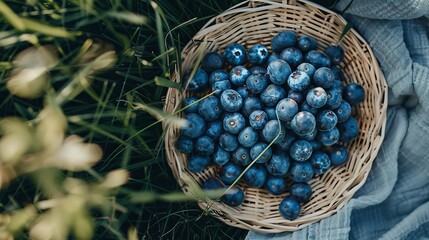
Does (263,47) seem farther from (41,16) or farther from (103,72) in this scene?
(41,16)

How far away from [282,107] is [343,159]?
9.7 inches

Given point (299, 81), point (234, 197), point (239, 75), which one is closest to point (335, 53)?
point (299, 81)

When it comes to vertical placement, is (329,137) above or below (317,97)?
below

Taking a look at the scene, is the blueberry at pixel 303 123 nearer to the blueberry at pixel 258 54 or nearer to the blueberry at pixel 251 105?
the blueberry at pixel 251 105

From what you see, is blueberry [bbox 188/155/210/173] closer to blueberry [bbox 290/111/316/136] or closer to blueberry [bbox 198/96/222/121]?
blueberry [bbox 198/96/222/121]

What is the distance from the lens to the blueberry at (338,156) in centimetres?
144

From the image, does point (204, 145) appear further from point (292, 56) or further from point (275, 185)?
point (292, 56)

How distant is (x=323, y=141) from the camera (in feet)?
4.67

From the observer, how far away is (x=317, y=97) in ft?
4.45

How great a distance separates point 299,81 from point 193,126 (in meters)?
0.31

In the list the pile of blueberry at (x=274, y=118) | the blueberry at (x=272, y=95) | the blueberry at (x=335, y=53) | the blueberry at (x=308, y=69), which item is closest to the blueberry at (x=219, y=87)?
the pile of blueberry at (x=274, y=118)

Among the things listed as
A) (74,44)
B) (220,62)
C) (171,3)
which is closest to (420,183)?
(220,62)

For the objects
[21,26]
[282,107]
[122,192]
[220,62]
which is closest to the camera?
[21,26]

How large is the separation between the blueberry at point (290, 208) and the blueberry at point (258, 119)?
0.73 ft
